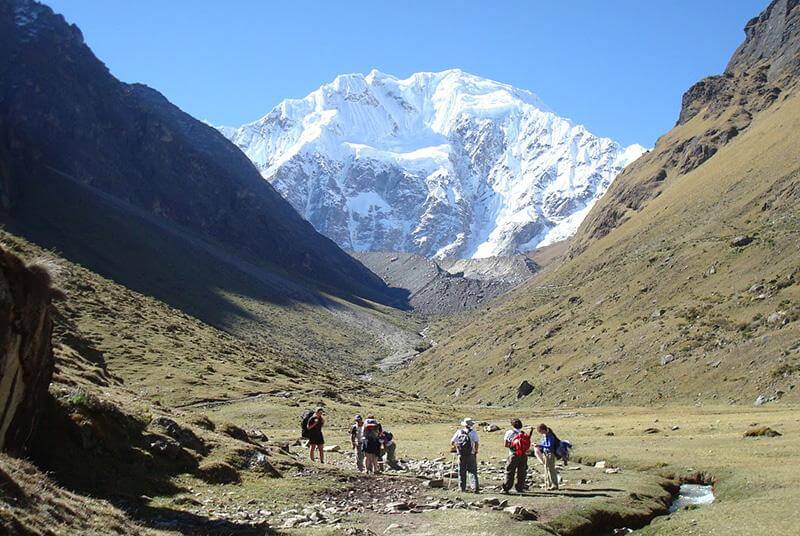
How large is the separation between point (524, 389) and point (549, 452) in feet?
278

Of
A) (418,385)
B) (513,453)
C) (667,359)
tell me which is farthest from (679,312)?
(513,453)

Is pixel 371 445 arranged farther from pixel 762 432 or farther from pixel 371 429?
pixel 762 432

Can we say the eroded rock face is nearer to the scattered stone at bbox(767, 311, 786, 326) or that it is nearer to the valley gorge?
the valley gorge

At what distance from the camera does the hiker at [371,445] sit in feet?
102

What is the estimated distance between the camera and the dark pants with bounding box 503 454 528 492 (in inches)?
1084

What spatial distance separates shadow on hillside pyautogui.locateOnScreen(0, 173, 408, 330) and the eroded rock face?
13336 cm

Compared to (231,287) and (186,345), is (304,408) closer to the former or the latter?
(186,345)

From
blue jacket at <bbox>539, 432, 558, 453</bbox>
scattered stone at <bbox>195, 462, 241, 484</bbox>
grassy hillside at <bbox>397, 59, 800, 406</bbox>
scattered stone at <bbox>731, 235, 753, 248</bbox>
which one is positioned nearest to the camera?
scattered stone at <bbox>195, 462, 241, 484</bbox>

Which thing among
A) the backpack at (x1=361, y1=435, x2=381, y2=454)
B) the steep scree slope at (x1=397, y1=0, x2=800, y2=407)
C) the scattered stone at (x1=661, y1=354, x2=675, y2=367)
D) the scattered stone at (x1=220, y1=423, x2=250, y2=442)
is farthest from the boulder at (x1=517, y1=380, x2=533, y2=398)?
the scattered stone at (x1=220, y1=423, x2=250, y2=442)

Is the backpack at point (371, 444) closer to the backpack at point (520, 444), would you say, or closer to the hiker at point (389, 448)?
the hiker at point (389, 448)

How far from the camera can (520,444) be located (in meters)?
27.2

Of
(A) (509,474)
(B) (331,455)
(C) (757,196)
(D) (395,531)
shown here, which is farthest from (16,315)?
(C) (757,196)

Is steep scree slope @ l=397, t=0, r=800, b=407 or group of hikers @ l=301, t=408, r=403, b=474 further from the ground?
steep scree slope @ l=397, t=0, r=800, b=407

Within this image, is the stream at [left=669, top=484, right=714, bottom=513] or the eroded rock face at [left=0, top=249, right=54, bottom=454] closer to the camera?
the eroded rock face at [left=0, top=249, right=54, bottom=454]
